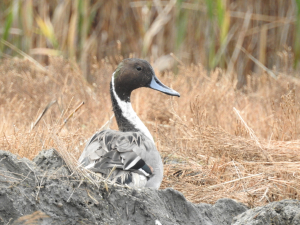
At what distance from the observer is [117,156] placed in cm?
321

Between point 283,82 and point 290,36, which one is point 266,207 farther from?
point 290,36

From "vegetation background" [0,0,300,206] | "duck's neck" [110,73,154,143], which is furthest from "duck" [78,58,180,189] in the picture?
"vegetation background" [0,0,300,206]

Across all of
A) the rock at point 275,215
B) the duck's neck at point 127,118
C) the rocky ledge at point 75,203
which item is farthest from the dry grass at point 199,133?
the rock at point 275,215

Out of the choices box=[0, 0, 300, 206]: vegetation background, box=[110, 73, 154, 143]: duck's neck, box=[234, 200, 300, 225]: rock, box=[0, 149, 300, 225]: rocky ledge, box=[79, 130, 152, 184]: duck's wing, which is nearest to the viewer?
box=[0, 149, 300, 225]: rocky ledge

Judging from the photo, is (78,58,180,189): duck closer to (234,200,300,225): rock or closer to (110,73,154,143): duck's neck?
(110,73,154,143): duck's neck

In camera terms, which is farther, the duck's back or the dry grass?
the dry grass

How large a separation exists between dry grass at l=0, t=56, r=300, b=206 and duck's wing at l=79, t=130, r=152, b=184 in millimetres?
213

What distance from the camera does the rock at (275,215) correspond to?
8.18 feet

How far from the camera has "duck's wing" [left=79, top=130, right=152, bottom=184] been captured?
122 inches

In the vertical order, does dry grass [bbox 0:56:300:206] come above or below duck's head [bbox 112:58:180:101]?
below

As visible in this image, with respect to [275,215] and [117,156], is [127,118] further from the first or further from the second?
[275,215]

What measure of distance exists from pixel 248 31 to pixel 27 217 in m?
7.63

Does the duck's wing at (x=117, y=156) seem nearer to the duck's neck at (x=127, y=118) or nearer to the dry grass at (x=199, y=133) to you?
the dry grass at (x=199, y=133)

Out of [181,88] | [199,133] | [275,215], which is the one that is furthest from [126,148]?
[181,88]
